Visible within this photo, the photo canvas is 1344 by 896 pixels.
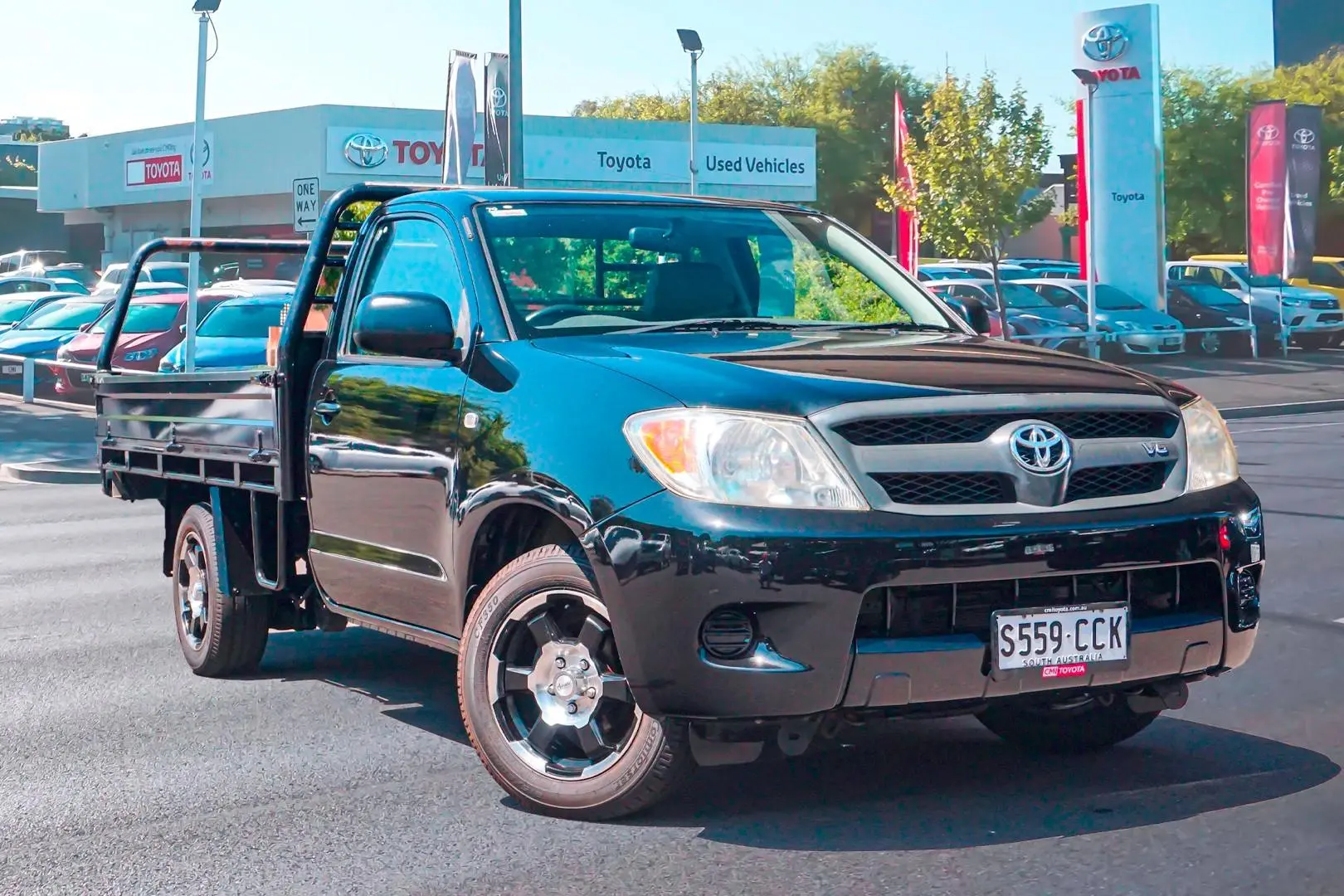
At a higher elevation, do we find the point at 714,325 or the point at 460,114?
the point at 460,114

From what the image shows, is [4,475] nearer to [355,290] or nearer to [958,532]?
[355,290]

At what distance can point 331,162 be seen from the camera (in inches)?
1658

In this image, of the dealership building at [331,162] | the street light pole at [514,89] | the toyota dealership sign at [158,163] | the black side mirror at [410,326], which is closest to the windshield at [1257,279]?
the dealership building at [331,162]

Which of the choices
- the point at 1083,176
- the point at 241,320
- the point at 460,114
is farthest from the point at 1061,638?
the point at 1083,176

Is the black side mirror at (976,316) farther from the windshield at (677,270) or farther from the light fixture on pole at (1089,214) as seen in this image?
the light fixture on pole at (1089,214)

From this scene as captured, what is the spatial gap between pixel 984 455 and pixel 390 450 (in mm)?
1992

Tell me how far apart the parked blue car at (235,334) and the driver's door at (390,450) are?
608 inches

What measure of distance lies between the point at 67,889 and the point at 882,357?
→ 8.27 feet

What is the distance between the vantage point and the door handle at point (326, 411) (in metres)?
5.77

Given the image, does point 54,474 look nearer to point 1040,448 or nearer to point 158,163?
point 1040,448

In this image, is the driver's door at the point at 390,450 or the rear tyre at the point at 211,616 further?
the rear tyre at the point at 211,616

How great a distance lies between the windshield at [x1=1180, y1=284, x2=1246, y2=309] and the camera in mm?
34781

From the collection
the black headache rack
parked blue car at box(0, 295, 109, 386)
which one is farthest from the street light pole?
the black headache rack

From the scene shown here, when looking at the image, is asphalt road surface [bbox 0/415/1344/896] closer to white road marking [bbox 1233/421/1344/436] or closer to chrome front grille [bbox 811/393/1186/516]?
chrome front grille [bbox 811/393/1186/516]
